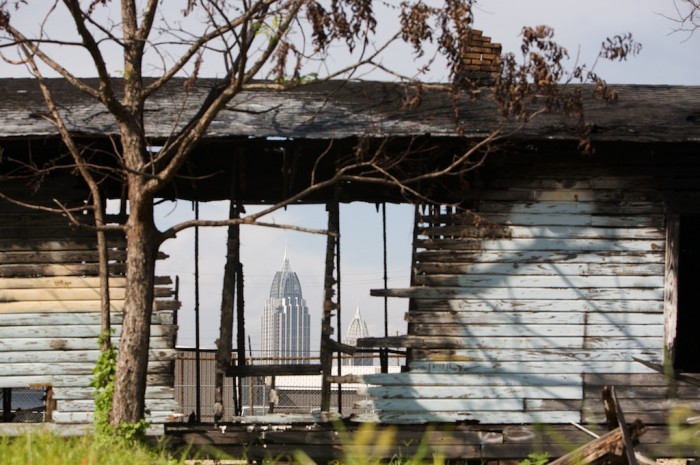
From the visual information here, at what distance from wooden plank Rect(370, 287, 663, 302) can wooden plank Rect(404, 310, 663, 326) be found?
216mm

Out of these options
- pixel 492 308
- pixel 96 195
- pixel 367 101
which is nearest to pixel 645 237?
pixel 492 308

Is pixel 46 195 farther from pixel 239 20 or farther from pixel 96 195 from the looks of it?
pixel 239 20

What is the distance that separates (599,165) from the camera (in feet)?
44.9

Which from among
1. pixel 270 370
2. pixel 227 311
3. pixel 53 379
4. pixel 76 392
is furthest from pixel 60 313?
pixel 270 370

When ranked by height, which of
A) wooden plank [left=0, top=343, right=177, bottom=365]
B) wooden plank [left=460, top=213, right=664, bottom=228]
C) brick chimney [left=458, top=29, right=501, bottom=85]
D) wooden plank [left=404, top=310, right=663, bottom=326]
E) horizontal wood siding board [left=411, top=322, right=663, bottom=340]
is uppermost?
brick chimney [left=458, top=29, right=501, bottom=85]

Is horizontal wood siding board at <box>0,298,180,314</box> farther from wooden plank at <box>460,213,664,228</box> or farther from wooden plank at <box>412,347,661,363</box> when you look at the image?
wooden plank at <box>460,213,664,228</box>

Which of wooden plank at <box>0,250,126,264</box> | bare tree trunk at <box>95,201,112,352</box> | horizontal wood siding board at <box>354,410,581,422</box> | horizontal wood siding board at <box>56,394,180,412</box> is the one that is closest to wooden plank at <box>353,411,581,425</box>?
horizontal wood siding board at <box>354,410,581,422</box>

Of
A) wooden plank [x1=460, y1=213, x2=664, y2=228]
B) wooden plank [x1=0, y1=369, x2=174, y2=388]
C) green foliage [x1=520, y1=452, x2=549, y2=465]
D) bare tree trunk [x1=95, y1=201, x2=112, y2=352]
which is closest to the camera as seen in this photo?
bare tree trunk [x1=95, y1=201, x2=112, y2=352]

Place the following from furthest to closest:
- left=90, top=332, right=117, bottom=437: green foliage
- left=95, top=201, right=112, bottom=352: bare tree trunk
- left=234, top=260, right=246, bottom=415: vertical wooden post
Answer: left=234, top=260, right=246, bottom=415: vertical wooden post → left=95, top=201, right=112, bottom=352: bare tree trunk → left=90, top=332, right=117, bottom=437: green foliage

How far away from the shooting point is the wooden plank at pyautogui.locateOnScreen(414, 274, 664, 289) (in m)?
13.3

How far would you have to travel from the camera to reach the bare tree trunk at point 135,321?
11203mm

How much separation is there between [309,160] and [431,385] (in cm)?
376

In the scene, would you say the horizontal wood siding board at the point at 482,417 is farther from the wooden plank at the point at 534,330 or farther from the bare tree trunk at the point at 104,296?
the bare tree trunk at the point at 104,296

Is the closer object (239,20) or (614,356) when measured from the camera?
(239,20)
